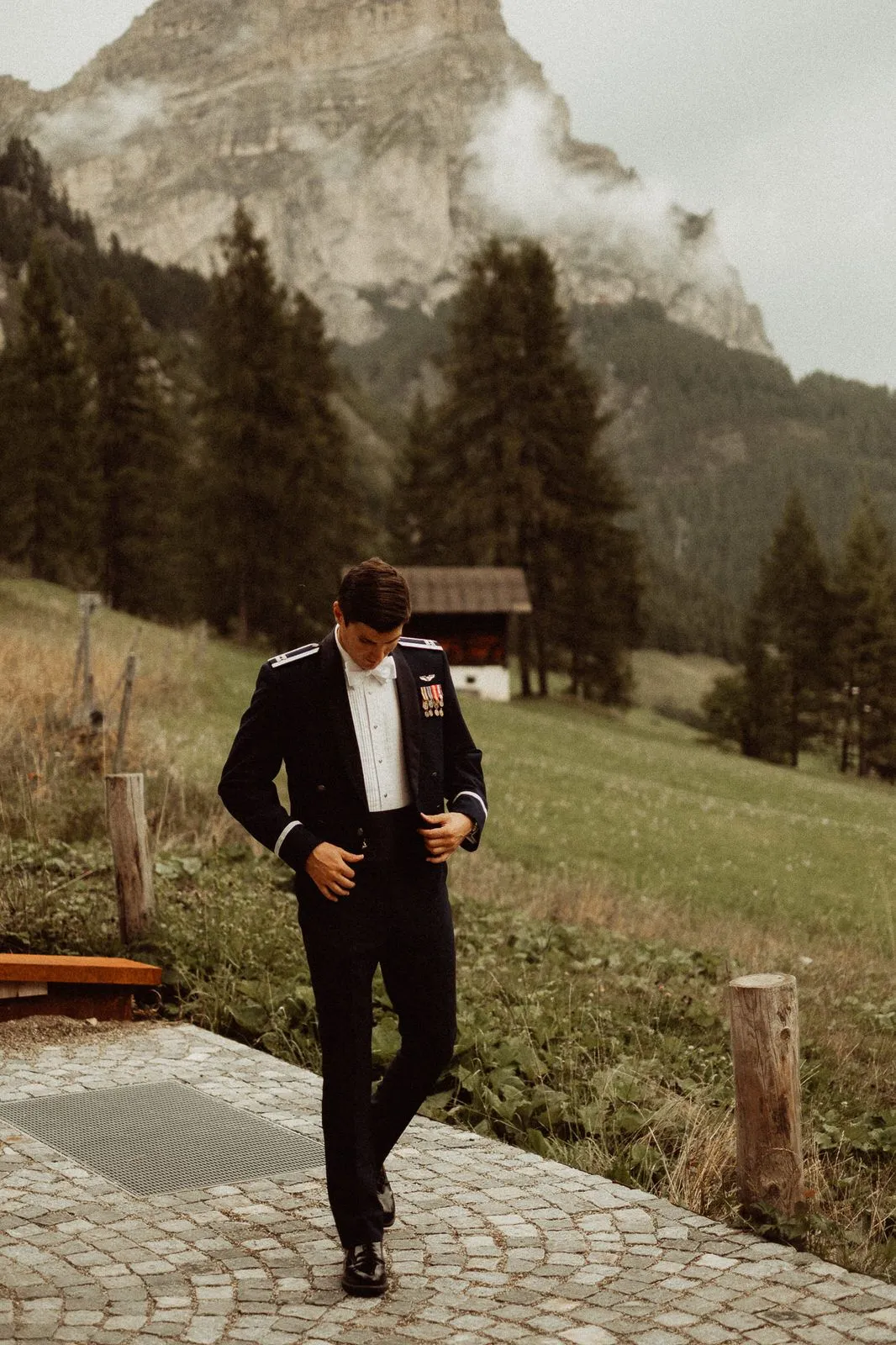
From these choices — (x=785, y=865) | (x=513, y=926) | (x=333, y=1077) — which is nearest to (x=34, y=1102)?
(x=333, y=1077)

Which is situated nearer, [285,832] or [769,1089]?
[285,832]

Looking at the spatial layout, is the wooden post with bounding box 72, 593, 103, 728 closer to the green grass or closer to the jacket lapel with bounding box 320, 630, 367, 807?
the green grass

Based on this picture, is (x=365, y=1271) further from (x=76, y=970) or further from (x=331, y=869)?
(x=76, y=970)

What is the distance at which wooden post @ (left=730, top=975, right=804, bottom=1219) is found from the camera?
543 cm

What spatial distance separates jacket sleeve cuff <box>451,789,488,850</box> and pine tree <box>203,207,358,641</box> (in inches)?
1772

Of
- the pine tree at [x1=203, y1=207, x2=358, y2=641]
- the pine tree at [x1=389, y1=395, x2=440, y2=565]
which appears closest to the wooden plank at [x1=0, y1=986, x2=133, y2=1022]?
the pine tree at [x1=203, y1=207, x2=358, y2=641]

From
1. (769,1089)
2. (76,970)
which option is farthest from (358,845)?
(76,970)

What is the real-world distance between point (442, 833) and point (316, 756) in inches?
19.2

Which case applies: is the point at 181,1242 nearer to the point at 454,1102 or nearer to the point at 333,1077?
the point at 333,1077

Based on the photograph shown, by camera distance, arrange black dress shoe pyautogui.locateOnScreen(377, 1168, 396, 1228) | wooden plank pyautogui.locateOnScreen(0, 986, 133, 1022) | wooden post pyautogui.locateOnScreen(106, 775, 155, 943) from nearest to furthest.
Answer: black dress shoe pyautogui.locateOnScreen(377, 1168, 396, 1228)
wooden plank pyautogui.locateOnScreen(0, 986, 133, 1022)
wooden post pyautogui.locateOnScreen(106, 775, 155, 943)

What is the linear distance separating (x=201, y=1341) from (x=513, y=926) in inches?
275

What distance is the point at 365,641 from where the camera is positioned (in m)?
4.69

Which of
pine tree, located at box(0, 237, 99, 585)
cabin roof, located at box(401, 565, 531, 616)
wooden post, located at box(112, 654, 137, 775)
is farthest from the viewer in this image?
pine tree, located at box(0, 237, 99, 585)

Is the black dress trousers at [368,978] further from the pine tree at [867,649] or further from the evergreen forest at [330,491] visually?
the pine tree at [867,649]
